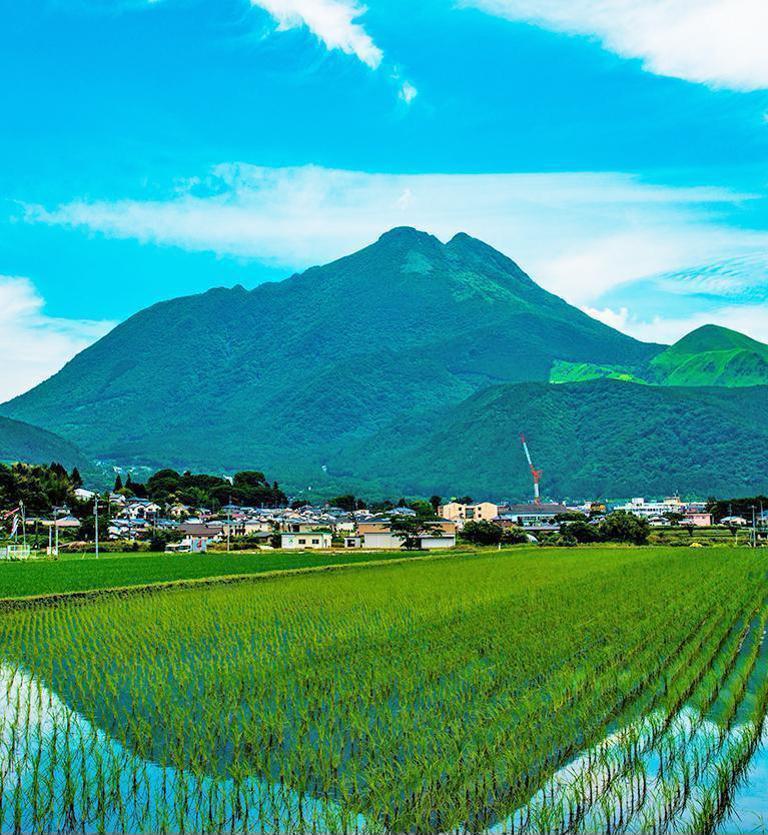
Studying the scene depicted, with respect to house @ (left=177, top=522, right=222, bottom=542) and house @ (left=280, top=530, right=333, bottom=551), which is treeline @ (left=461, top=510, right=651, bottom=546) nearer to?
house @ (left=280, top=530, right=333, bottom=551)

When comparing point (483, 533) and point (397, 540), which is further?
point (397, 540)

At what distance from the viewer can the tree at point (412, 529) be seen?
54250mm

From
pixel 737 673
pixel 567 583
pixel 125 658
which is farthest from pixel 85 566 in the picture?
pixel 737 673

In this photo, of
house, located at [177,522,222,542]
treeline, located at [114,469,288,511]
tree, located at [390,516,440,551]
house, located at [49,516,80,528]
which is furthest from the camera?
treeline, located at [114,469,288,511]

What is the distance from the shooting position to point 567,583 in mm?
25859

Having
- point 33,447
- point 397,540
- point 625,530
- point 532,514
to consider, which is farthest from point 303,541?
point 33,447

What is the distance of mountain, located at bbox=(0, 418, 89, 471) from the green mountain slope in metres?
51.7

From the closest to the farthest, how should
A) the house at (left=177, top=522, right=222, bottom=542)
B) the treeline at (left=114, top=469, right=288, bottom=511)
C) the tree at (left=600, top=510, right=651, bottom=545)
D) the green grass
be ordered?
the green grass < the tree at (left=600, top=510, right=651, bottom=545) < the house at (left=177, top=522, right=222, bottom=542) < the treeline at (left=114, top=469, right=288, bottom=511)

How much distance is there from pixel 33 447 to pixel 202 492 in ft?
239

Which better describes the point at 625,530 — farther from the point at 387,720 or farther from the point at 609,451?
the point at 609,451

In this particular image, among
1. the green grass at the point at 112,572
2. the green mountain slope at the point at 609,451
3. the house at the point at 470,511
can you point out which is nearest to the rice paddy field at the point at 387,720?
the green grass at the point at 112,572

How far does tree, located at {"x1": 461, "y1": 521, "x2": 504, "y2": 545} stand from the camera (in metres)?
56.9

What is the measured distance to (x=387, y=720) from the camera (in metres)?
9.54

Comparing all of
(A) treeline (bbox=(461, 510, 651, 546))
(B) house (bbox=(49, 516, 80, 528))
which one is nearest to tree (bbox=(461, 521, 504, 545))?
(A) treeline (bbox=(461, 510, 651, 546))
